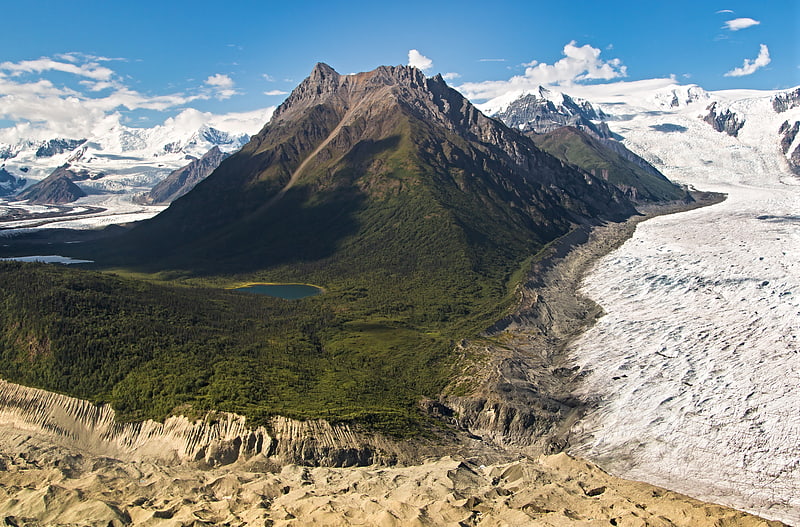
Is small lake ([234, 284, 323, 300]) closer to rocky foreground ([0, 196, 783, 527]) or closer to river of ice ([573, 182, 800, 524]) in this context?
river of ice ([573, 182, 800, 524])

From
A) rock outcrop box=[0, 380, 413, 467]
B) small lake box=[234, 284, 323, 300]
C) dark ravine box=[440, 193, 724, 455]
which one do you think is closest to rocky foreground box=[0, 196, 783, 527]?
rock outcrop box=[0, 380, 413, 467]

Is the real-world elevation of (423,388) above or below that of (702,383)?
above

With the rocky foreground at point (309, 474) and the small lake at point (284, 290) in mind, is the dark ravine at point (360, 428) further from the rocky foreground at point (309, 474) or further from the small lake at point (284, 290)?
the small lake at point (284, 290)

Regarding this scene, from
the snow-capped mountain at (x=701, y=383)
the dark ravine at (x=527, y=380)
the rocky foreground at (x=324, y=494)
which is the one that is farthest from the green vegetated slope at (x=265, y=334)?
the snow-capped mountain at (x=701, y=383)

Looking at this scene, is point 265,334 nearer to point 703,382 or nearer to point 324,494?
point 324,494

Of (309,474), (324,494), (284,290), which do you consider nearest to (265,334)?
(309,474)
